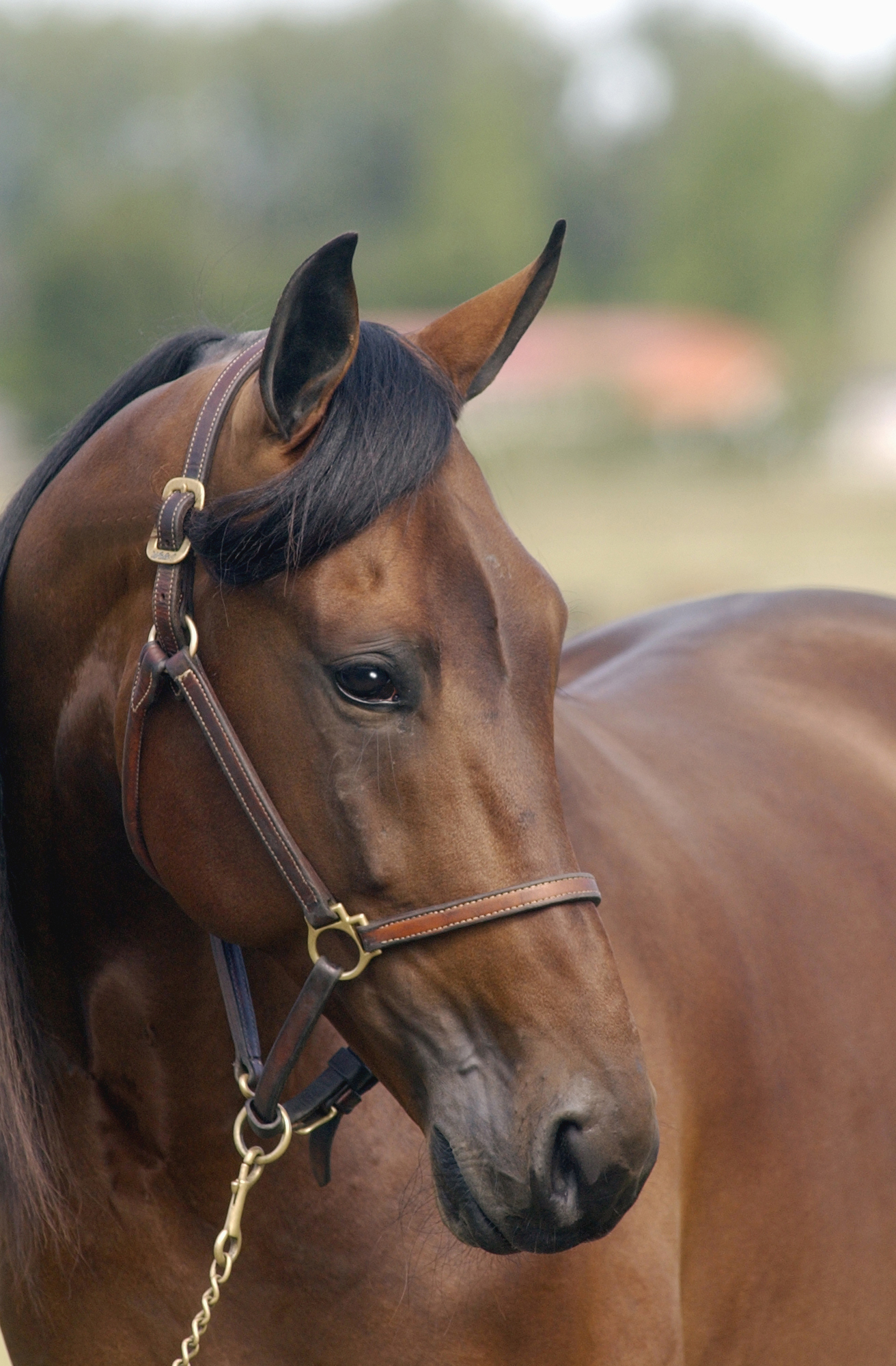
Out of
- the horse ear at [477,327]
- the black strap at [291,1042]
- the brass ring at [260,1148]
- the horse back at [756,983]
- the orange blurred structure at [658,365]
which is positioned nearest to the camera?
the black strap at [291,1042]

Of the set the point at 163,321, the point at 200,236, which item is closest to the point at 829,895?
the point at 163,321

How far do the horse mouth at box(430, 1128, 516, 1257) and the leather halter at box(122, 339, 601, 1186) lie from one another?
21 cm

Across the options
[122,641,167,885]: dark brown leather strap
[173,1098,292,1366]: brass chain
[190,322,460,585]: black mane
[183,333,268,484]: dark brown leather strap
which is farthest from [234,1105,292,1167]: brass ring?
[183,333,268,484]: dark brown leather strap

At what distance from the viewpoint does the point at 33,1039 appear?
210cm

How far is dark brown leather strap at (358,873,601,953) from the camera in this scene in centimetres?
165

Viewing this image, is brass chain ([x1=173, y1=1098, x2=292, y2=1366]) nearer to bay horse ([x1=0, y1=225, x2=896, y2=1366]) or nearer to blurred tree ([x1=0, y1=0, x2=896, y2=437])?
bay horse ([x1=0, y1=225, x2=896, y2=1366])

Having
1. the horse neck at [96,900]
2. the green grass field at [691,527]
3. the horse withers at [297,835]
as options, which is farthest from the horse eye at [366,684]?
the green grass field at [691,527]

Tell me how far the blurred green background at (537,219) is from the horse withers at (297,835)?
562mm

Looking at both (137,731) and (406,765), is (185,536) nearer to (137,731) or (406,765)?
(137,731)

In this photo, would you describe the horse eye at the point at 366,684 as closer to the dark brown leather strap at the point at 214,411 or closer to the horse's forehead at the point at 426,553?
the horse's forehead at the point at 426,553

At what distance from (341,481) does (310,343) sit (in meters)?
0.18

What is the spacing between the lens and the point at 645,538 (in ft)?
72.1

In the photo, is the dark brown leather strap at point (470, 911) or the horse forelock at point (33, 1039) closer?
the dark brown leather strap at point (470, 911)

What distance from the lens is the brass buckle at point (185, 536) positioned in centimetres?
178
